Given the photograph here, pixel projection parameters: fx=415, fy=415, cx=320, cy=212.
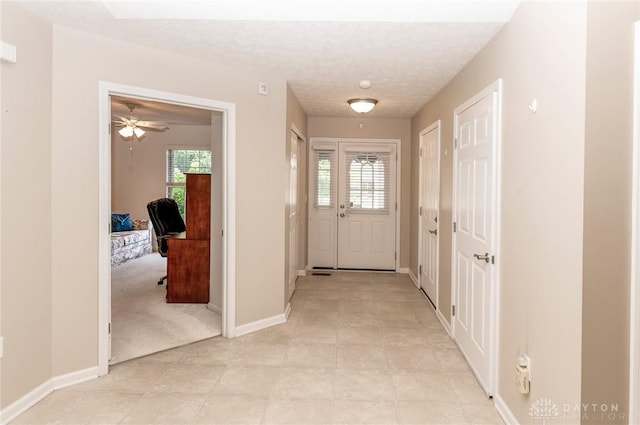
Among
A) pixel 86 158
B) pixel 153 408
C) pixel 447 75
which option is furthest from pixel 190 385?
pixel 447 75

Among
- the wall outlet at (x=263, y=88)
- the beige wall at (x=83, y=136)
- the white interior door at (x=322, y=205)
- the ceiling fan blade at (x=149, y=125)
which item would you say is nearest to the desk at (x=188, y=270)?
the beige wall at (x=83, y=136)

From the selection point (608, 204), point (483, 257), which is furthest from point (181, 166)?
point (608, 204)

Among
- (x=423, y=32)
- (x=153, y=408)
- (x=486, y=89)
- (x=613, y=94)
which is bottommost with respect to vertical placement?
(x=153, y=408)

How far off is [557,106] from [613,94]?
0.24 meters

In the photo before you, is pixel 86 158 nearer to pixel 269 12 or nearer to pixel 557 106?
pixel 269 12

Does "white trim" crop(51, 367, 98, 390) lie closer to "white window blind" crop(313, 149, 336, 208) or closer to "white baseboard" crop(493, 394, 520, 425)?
"white baseboard" crop(493, 394, 520, 425)

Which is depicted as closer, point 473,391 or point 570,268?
point 570,268

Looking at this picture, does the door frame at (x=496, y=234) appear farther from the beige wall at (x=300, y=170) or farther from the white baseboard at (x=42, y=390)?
the white baseboard at (x=42, y=390)

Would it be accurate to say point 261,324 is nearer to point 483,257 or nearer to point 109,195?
point 109,195

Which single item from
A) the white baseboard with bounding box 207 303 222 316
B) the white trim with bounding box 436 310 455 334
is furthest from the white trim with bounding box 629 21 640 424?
the white baseboard with bounding box 207 303 222 316

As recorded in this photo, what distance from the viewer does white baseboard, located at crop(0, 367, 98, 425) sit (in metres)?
2.34

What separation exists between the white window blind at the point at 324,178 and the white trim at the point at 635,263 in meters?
5.00

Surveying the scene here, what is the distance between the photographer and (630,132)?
1.60m

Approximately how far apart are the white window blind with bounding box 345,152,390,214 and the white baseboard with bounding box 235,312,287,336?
2.84m
